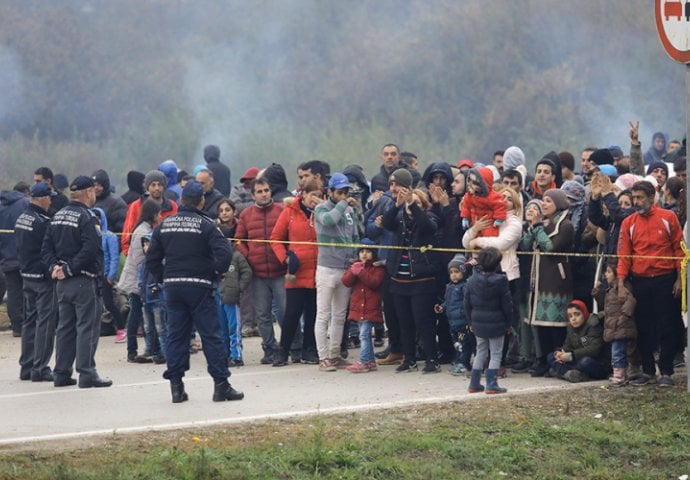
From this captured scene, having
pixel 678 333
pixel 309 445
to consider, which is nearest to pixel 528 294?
pixel 678 333

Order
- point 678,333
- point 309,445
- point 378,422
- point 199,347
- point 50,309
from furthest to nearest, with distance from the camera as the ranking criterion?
1. point 199,347
2. point 50,309
3. point 678,333
4. point 378,422
5. point 309,445

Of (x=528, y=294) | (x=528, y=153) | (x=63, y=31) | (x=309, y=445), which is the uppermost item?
(x=63, y=31)

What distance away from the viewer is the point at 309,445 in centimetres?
947

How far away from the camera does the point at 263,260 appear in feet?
47.1

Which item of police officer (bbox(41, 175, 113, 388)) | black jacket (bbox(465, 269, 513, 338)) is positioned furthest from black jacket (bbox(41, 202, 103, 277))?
black jacket (bbox(465, 269, 513, 338))

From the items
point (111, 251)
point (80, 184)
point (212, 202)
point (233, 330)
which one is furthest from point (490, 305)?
point (111, 251)

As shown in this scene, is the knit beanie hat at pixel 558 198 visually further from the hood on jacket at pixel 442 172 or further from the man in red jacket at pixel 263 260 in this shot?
the man in red jacket at pixel 263 260

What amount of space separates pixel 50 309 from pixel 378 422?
423cm

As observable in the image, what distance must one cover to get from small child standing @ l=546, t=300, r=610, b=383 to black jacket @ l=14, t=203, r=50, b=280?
191 inches

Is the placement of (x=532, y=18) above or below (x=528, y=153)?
above

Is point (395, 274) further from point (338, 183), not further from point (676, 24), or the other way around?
point (676, 24)

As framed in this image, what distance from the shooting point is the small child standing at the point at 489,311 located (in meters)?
11.9

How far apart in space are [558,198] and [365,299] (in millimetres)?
2132

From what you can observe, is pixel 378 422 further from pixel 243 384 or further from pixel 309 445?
Result: pixel 243 384
